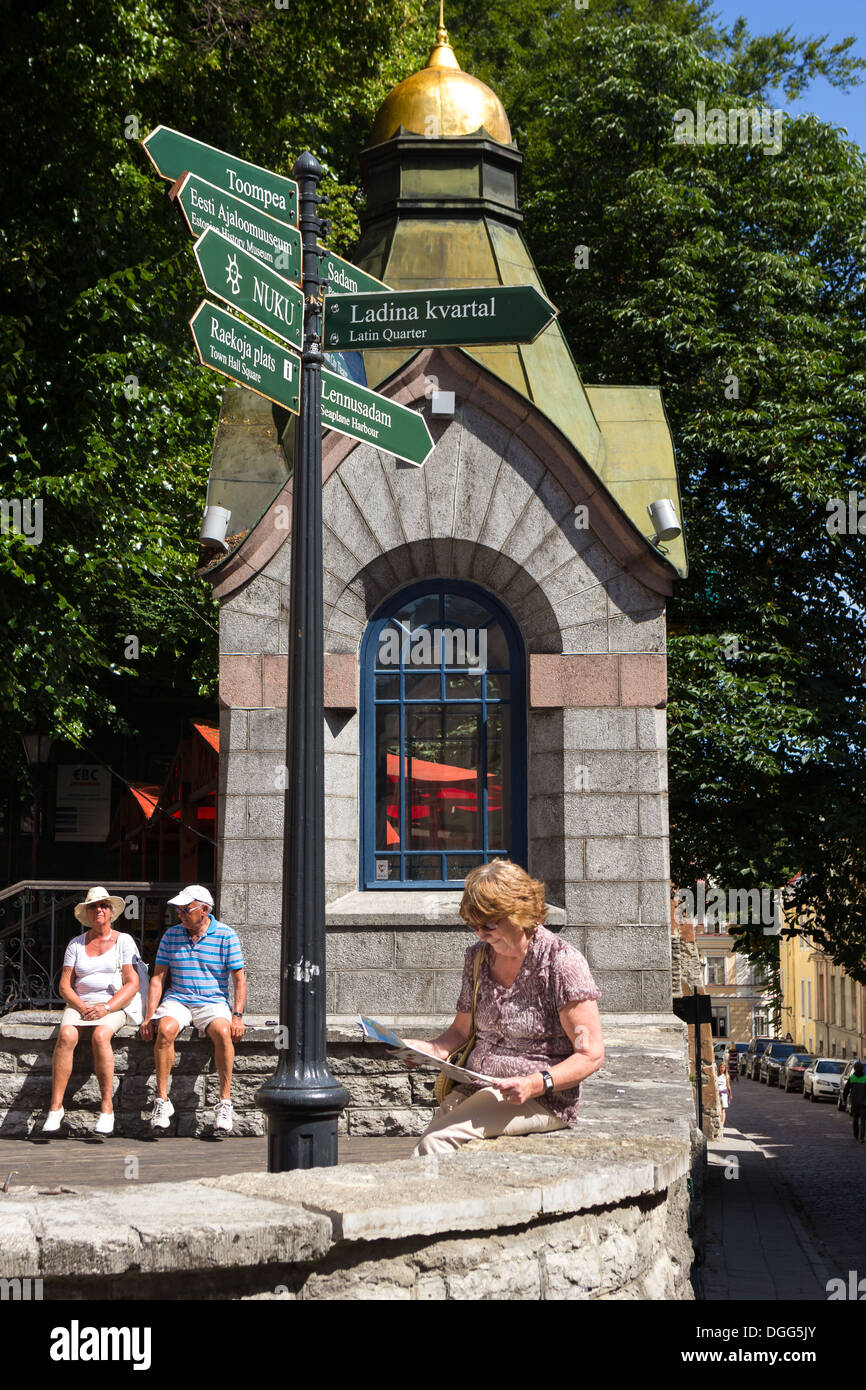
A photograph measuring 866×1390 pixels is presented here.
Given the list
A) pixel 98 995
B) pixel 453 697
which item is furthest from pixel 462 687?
pixel 98 995

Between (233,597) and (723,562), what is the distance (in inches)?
378

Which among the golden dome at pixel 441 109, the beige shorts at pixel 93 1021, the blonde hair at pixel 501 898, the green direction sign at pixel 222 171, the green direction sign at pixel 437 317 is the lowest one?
the beige shorts at pixel 93 1021

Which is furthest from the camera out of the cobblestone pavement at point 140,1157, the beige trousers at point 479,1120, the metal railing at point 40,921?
the metal railing at point 40,921

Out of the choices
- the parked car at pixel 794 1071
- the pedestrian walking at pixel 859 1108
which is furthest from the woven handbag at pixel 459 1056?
the parked car at pixel 794 1071

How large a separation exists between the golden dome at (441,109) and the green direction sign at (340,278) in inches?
206

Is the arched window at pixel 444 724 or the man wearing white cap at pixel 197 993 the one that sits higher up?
the arched window at pixel 444 724

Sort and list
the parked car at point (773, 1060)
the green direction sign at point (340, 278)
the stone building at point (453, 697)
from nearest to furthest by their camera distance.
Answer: the green direction sign at point (340, 278)
the stone building at point (453, 697)
the parked car at point (773, 1060)

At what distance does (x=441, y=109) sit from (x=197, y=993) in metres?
7.07

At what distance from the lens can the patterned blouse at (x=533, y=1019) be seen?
4883 millimetres

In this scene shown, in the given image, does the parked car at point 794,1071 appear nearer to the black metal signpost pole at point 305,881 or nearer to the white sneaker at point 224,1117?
the white sneaker at point 224,1117

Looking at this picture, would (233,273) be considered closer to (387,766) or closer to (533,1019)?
(533,1019)

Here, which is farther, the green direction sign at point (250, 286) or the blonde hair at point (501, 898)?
the green direction sign at point (250, 286)

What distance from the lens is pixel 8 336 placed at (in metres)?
12.8

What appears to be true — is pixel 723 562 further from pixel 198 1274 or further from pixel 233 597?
pixel 198 1274
